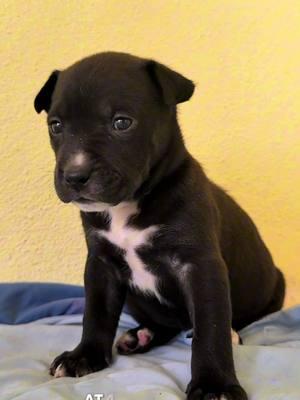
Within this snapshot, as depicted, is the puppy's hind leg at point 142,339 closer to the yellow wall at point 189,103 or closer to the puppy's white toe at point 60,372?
the puppy's white toe at point 60,372

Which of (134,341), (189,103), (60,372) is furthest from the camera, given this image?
(189,103)

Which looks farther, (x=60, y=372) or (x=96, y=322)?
(x=96, y=322)

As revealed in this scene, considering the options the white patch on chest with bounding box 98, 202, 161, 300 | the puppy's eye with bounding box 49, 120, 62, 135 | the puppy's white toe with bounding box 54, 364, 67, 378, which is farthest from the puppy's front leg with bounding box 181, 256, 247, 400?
the puppy's eye with bounding box 49, 120, 62, 135

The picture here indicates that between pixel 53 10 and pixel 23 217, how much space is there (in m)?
0.78

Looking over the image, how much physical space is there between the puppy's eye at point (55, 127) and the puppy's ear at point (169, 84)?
0.25 meters

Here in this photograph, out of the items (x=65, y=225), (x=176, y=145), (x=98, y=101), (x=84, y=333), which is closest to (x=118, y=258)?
(x=84, y=333)

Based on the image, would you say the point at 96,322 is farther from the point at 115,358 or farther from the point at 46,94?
the point at 46,94

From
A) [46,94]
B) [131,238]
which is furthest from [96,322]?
[46,94]

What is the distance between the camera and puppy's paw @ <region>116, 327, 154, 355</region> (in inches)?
66.9

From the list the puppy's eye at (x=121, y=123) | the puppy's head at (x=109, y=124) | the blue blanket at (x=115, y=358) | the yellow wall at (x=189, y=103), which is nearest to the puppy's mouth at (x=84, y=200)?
the puppy's head at (x=109, y=124)

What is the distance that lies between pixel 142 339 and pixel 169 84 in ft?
2.39

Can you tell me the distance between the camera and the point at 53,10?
2.28m

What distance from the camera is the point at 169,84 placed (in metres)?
1.42

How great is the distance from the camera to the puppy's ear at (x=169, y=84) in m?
1.42
